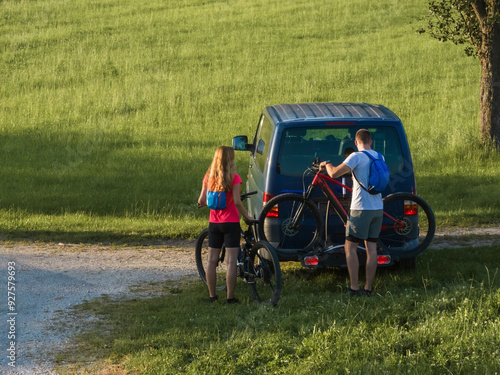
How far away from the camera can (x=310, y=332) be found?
20.2ft

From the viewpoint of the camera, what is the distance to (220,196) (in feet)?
24.0

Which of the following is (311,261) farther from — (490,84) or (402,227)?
(490,84)

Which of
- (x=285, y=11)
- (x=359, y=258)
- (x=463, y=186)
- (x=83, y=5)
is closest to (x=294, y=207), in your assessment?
(x=359, y=258)

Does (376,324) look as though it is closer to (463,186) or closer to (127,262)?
(127,262)

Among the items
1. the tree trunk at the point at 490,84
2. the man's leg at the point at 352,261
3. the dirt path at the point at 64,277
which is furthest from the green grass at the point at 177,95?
the man's leg at the point at 352,261

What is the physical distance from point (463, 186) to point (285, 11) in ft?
78.9

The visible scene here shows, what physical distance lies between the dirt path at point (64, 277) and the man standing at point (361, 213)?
2.41 m

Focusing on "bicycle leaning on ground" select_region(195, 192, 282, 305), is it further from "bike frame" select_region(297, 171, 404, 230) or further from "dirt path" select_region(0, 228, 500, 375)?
"dirt path" select_region(0, 228, 500, 375)

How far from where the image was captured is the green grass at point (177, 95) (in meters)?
14.3

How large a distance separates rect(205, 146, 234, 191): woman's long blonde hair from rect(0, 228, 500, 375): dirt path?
172 cm

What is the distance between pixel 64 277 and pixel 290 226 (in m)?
3.10

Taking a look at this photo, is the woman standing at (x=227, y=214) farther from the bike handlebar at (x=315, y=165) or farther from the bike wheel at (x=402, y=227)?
the bike wheel at (x=402, y=227)

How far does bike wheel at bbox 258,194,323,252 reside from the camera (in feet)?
25.7

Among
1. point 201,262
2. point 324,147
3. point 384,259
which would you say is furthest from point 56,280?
point 384,259
